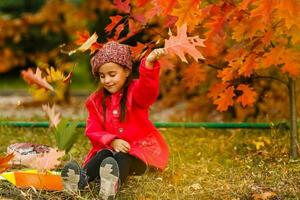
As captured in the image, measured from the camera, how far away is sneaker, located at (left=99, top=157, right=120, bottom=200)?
10.9 feet

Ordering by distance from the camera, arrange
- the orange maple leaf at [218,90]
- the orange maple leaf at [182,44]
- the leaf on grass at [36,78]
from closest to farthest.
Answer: the orange maple leaf at [182,44], the leaf on grass at [36,78], the orange maple leaf at [218,90]

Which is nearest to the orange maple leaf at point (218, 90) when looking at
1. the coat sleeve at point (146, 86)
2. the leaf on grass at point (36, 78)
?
the coat sleeve at point (146, 86)

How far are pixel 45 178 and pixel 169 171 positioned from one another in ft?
2.71

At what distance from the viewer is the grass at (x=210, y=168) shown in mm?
3504

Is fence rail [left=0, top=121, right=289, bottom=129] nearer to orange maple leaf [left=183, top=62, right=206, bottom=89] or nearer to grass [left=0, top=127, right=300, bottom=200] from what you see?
grass [left=0, top=127, right=300, bottom=200]

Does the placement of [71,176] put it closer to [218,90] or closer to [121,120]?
[121,120]

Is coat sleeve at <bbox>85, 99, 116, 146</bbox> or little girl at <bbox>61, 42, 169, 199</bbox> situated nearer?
little girl at <bbox>61, 42, 169, 199</bbox>

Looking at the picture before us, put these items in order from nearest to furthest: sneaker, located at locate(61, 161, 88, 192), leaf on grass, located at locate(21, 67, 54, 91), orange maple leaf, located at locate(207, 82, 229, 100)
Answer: sneaker, located at locate(61, 161, 88, 192) < leaf on grass, located at locate(21, 67, 54, 91) < orange maple leaf, located at locate(207, 82, 229, 100)

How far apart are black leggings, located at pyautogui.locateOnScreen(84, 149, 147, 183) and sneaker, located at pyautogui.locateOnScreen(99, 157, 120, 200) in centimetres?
18

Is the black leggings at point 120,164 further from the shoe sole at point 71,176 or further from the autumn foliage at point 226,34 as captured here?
the autumn foliage at point 226,34

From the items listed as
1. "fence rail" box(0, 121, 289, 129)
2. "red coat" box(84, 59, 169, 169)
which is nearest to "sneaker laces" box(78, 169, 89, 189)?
"red coat" box(84, 59, 169, 169)

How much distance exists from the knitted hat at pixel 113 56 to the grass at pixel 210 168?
698 millimetres

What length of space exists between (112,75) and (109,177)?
25.0 inches

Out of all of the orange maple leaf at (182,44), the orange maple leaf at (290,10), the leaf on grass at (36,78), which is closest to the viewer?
the orange maple leaf at (290,10)
